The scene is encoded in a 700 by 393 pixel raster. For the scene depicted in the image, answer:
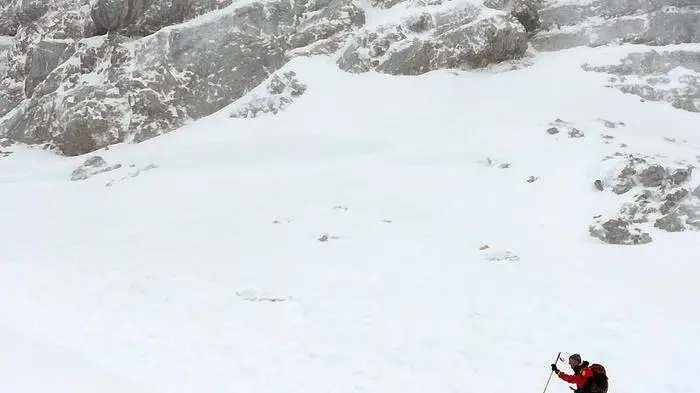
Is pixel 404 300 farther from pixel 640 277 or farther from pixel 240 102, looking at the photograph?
pixel 240 102

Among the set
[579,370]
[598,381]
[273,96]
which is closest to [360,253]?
[579,370]

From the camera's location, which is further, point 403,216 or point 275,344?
point 403,216

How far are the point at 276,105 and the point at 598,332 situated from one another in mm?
24613

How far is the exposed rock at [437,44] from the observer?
34812 millimetres

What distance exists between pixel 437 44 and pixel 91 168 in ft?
72.1

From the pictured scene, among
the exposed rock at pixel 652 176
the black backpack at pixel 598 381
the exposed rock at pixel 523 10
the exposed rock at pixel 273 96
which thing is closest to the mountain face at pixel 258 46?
the exposed rock at pixel 523 10

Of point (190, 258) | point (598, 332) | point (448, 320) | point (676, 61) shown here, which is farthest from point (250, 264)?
point (676, 61)

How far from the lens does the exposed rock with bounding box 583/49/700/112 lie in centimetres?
3033

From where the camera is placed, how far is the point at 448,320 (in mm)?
13344

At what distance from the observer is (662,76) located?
31.8m

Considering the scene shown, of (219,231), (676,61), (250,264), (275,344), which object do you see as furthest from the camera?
(676,61)

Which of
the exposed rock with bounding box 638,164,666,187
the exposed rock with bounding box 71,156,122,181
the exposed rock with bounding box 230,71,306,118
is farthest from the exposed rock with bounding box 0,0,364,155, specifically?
the exposed rock with bounding box 638,164,666,187

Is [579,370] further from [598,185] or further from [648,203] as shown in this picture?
[598,185]

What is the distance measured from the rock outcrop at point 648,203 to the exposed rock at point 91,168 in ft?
83.2
